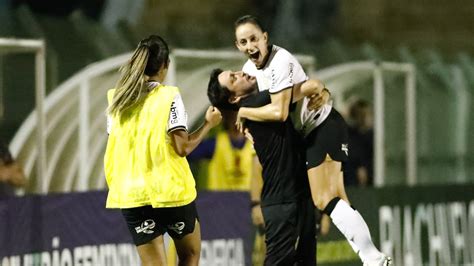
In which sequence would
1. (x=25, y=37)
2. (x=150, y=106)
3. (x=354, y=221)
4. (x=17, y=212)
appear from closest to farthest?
(x=150, y=106) < (x=354, y=221) < (x=17, y=212) < (x=25, y=37)

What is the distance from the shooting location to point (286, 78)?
8781mm

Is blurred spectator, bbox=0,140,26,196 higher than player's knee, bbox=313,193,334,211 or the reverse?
higher

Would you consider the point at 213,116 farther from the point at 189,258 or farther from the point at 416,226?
the point at 416,226

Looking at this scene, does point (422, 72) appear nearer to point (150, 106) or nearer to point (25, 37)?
point (25, 37)

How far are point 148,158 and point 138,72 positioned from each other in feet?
1.63

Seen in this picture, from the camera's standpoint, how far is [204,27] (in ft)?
63.3

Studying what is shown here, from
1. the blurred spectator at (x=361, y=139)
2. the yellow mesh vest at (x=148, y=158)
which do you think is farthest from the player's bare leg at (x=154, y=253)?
the blurred spectator at (x=361, y=139)

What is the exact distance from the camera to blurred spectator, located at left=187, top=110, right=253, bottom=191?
1270 cm

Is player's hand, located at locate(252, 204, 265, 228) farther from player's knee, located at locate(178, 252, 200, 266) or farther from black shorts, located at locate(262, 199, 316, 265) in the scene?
player's knee, located at locate(178, 252, 200, 266)

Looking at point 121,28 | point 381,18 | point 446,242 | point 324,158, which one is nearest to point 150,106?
point 324,158

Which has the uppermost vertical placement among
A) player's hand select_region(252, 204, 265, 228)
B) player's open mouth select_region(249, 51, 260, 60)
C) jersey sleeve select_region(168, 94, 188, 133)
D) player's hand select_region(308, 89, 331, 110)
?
player's open mouth select_region(249, 51, 260, 60)

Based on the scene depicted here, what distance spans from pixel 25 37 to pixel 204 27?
818cm

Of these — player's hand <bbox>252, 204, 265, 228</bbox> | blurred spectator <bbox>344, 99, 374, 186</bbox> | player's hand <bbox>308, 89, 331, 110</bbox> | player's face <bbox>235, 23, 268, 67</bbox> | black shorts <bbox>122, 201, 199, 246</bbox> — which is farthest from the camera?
blurred spectator <bbox>344, 99, 374, 186</bbox>

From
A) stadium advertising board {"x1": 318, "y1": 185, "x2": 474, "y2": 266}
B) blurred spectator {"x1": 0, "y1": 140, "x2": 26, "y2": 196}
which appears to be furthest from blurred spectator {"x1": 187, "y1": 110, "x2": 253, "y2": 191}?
blurred spectator {"x1": 0, "y1": 140, "x2": 26, "y2": 196}
